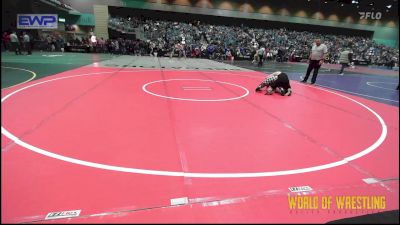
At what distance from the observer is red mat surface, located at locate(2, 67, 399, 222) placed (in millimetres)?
1898

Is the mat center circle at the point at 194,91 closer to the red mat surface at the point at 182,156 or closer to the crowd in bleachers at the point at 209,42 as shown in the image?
the red mat surface at the point at 182,156

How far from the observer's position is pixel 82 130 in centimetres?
337

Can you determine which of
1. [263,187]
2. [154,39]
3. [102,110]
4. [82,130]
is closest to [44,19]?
[82,130]

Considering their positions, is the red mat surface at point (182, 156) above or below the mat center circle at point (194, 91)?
below

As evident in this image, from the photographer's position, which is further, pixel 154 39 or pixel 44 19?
pixel 154 39

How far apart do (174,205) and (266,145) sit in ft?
5.18

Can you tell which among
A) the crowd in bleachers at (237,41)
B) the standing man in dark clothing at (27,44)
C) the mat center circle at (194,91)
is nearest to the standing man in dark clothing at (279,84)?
the mat center circle at (194,91)

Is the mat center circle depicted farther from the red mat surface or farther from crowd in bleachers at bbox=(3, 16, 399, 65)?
crowd in bleachers at bbox=(3, 16, 399, 65)

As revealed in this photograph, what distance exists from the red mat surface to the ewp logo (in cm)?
89

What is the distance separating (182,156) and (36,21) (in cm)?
182

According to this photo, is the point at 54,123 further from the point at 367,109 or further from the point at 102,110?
the point at 367,109

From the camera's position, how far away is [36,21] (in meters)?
2.41

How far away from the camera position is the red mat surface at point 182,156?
74.7 inches

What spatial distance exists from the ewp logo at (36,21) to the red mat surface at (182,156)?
0.89 metres
